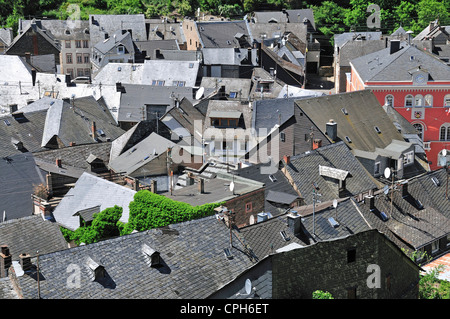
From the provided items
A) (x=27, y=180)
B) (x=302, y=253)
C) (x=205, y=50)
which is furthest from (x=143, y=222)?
(x=205, y=50)

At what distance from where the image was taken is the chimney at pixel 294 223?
3008cm

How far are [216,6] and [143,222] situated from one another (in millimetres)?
68319

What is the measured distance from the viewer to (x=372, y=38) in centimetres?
7944

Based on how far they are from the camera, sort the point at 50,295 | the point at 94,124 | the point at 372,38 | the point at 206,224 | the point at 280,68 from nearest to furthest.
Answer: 1. the point at 50,295
2. the point at 206,224
3. the point at 94,124
4. the point at 280,68
5. the point at 372,38

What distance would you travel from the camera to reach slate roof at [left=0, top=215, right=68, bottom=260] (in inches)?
1220

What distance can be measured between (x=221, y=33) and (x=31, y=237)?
50.5 m

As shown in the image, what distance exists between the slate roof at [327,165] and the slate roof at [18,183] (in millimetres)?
13320

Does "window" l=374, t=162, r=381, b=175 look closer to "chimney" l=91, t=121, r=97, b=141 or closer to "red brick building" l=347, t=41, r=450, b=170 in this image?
"red brick building" l=347, t=41, r=450, b=170

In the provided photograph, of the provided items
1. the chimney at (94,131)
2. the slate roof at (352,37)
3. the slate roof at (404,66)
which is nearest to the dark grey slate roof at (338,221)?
the chimney at (94,131)

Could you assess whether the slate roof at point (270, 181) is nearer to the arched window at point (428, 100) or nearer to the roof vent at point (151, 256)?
the roof vent at point (151, 256)

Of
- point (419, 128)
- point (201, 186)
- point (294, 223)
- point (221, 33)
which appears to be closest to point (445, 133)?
point (419, 128)

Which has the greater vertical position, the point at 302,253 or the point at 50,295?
the point at 302,253

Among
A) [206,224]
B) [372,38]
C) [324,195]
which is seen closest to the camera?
[206,224]

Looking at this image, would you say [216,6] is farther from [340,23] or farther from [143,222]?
[143,222]
